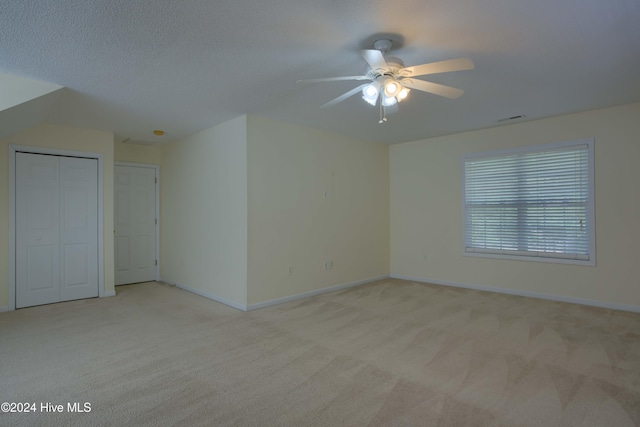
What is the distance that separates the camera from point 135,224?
19.4 ft

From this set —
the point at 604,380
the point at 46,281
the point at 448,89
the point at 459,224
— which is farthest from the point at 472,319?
the point at 46,281

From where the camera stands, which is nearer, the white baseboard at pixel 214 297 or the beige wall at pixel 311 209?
the white baseboard at pixel 214 297

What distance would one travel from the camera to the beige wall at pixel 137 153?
573 centimetres

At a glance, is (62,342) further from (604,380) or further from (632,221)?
(632,221)

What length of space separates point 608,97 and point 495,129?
1.43 metres

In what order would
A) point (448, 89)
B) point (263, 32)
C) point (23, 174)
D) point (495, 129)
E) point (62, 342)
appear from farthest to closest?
point (495, 129) < point (23, 174) < point (62, 342) < point (448, 89) < point (263, 32)

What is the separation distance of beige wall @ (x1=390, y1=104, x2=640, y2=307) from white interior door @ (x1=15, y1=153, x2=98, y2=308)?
16.2ft

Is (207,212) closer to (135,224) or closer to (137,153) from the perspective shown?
(135,224)

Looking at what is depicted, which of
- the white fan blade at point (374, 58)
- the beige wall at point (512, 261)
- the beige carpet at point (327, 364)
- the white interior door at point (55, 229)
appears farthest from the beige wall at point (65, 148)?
the beige wall at point (512, 261)

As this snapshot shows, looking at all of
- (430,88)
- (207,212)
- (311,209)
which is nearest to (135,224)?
(207,212)

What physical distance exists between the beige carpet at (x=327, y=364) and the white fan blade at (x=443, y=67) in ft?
7.30

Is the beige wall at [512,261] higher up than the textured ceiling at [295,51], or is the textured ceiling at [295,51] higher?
the textured ceiling at [295,51]

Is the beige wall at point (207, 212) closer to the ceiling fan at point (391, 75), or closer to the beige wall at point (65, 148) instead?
the beige wall at point (65, 148)

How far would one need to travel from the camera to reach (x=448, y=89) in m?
2.64
